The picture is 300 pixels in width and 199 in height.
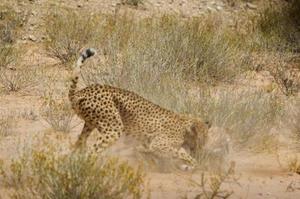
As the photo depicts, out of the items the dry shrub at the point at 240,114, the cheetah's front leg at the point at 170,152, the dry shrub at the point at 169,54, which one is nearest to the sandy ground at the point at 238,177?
the cheetah's front leg at the point at 170,152

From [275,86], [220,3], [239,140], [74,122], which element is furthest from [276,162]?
[220,3]

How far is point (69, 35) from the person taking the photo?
14469 millimetres

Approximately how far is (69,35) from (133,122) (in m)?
6.70

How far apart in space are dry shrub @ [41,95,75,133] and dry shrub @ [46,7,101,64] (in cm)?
357

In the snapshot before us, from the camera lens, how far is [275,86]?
40.3 feet

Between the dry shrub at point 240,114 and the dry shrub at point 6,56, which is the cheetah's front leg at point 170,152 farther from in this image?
the dry shrub at point 6,56

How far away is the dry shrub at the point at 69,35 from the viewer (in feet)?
46.7

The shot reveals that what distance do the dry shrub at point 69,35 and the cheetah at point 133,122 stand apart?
5867 mm

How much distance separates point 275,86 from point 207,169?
4.60 metres

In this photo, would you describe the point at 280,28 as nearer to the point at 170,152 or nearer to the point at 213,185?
the point at 170,152

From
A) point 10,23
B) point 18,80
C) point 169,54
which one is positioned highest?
point 169,54

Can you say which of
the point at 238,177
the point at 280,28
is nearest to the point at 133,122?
the point at 238,177

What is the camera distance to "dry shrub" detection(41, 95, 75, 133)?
9.37m

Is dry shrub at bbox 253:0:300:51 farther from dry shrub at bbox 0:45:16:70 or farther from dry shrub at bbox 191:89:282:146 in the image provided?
dry shrub at bbox 191:89:282:146
